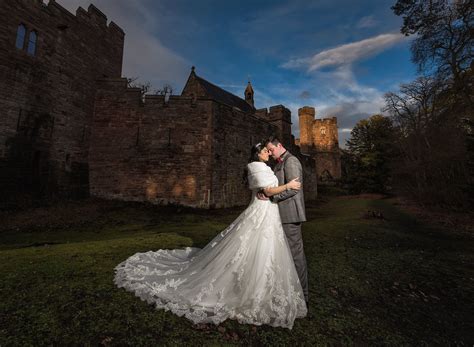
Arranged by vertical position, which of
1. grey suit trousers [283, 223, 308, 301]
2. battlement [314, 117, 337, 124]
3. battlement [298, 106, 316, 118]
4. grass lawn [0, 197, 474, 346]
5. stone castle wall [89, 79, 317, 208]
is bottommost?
grass lawn [0, 197, 474, 346]

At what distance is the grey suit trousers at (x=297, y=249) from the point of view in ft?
10.5

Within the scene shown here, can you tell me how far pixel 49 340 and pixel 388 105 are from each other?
2995 cm

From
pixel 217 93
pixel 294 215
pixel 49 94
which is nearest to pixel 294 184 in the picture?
pixel 294 215

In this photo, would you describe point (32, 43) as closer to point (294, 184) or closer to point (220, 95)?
point (294, 184)

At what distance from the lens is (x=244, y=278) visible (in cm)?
313

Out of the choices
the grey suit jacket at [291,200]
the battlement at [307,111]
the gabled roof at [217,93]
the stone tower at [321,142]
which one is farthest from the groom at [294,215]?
the battlement at [307,111]

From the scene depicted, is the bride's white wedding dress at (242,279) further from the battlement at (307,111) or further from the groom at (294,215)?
the battlement at (307,111)

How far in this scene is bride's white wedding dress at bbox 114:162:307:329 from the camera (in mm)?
2797

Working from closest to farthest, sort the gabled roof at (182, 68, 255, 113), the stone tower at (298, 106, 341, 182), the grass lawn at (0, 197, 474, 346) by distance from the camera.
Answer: the grass lawn at (0, 197, 474, 346)
the gabled roof at (182, 68, 255, 113)
the stone tower at (298, 106, 341, 182)

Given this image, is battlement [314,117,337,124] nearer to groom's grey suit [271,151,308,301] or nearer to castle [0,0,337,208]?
castle [0,0,337,208]

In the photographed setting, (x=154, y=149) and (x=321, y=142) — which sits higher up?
(x=321, y=142)

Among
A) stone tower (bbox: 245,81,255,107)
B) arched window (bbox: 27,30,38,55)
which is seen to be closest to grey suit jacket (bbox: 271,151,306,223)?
arched window (bbox: 27,30,38,55)

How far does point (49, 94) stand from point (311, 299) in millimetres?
14886

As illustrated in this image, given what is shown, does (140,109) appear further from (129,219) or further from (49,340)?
(49,340)
